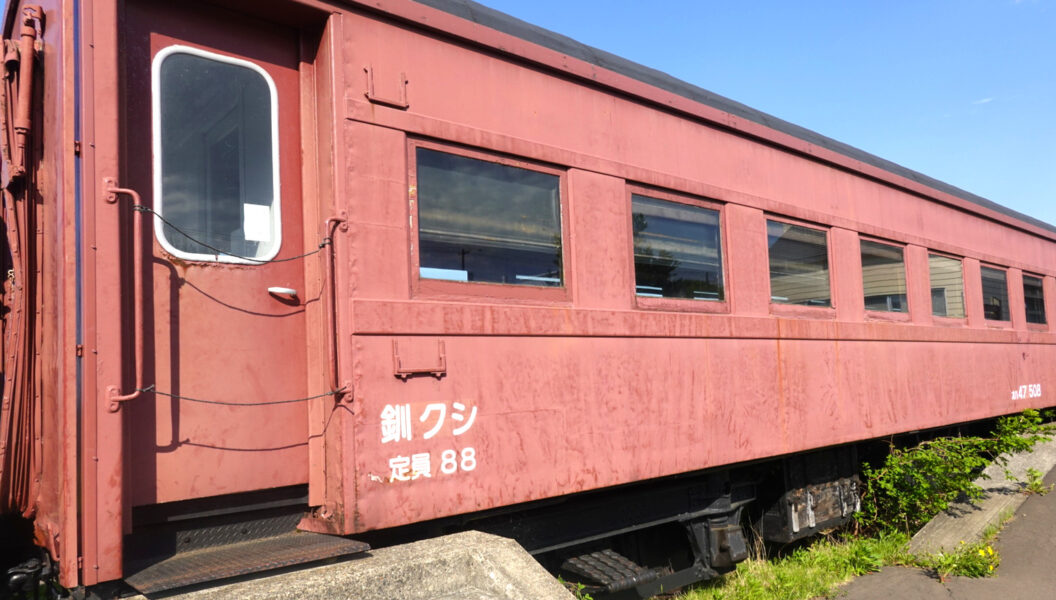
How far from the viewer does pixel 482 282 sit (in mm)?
3379

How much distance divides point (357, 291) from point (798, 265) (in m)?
3.26

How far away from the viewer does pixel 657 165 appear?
13.8ft

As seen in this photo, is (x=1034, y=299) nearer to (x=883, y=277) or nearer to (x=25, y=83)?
(x=883, y=277)

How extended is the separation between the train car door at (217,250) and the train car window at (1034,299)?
8.21 m

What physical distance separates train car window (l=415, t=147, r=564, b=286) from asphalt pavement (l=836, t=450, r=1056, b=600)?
308 centimetres

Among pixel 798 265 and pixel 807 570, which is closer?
pixel 798 265

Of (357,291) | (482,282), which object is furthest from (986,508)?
(357,291)

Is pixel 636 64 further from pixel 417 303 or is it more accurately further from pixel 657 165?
pixel 417 303

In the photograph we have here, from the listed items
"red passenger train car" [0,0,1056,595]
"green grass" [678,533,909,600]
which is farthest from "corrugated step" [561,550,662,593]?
"green grass" [678,533,909,600]

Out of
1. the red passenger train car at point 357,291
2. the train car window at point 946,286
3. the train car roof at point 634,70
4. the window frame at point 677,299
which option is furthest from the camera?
the train car window at point 946,286

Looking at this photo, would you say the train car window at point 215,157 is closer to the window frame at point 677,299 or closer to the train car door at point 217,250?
the train car door at point 217,250

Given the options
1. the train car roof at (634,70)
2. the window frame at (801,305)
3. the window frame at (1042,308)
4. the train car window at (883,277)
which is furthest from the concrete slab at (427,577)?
the window frame at (1042,308)

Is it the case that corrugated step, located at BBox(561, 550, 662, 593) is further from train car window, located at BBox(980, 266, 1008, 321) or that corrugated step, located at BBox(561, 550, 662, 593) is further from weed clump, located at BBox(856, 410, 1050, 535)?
train car window, located at BBox(980, 266, 1008, 321)

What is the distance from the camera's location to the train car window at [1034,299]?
27.9 feet
